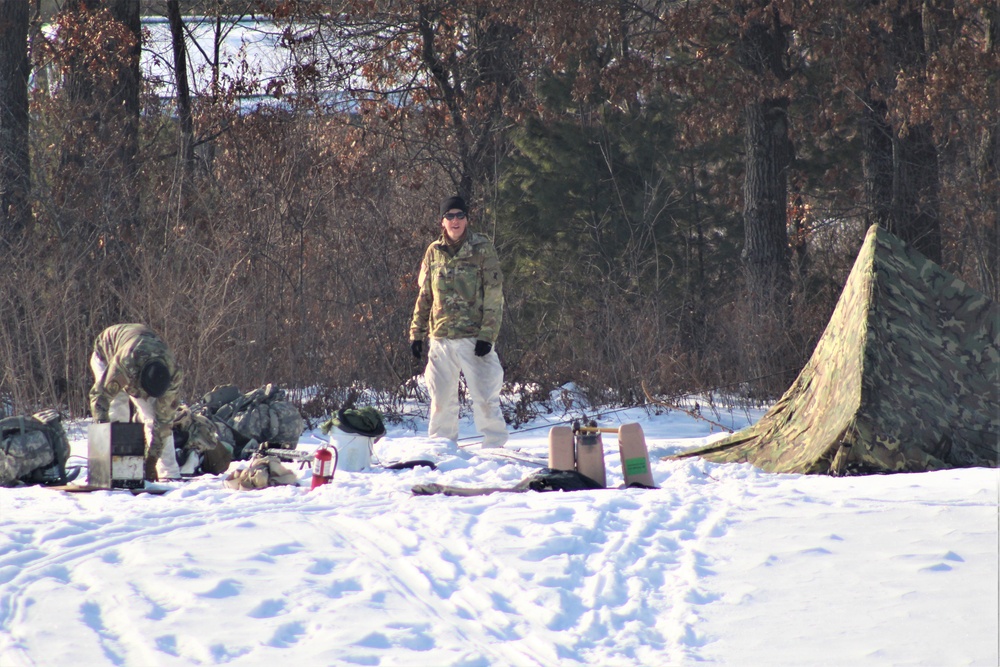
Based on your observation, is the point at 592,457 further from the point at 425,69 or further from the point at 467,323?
the point at 425,69

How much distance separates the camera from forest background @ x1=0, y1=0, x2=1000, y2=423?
12688 millimetres

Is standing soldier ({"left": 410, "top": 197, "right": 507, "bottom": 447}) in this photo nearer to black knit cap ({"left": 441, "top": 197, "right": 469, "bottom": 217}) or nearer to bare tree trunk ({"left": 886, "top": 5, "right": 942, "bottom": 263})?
black knit cap ({"left": 441, "top": 197, "right": 469, "bottom": 217})

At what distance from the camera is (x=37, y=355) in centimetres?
1217

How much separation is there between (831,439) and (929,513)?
1.88 meters

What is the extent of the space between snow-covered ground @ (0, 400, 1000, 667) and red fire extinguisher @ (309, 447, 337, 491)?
30 cm

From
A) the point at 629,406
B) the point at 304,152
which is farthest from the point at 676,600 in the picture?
the point at 304,152

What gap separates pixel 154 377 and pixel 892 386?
16.2ft

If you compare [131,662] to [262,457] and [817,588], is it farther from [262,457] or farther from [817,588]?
[262,457]

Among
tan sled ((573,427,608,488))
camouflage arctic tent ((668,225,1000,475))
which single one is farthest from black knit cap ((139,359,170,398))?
camouflage arctic tent ((668,225,1000,475))

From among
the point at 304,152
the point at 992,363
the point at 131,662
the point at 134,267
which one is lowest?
the point at 131,662

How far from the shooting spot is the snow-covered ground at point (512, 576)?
173 inches

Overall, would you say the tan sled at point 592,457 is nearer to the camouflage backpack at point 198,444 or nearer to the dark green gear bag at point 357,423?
the dark green gear bag at point 357,423

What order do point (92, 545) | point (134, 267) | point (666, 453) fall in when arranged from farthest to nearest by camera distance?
1. point (134, 267)
2. point (666, 453)
3. point (92, 545)

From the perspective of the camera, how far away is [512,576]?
5270 mm
